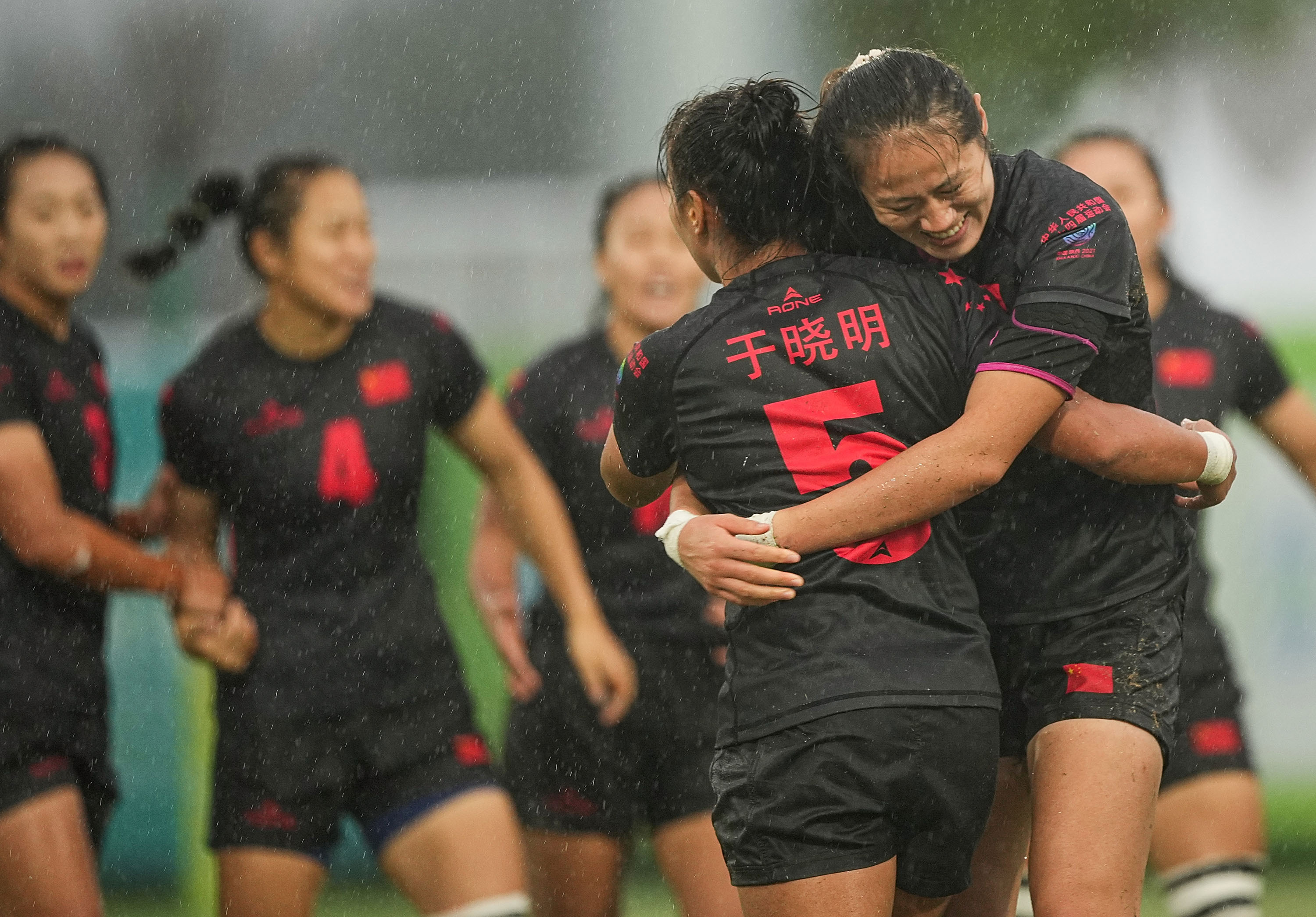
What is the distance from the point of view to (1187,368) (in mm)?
4488

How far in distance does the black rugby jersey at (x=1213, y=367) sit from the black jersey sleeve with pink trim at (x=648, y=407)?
7.29ft

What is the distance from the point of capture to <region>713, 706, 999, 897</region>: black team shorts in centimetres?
244

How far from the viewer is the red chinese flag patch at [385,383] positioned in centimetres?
426

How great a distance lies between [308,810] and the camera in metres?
4.00

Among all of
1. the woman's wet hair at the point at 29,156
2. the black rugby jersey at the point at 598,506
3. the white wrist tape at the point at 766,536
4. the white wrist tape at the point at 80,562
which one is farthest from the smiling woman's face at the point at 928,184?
the woman's wet hair at the point at 29,156

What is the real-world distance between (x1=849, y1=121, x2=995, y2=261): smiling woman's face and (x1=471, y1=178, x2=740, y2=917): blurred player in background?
189cm

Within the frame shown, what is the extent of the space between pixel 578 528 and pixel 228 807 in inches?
50.5

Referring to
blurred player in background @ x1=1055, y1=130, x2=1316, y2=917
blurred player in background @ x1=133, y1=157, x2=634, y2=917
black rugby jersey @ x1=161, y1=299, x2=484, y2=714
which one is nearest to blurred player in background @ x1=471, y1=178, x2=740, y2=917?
blurred player in background @ x1=133, y1=157, x2=634, y2=917

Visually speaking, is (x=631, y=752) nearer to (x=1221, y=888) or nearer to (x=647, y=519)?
(x=647, y=519)

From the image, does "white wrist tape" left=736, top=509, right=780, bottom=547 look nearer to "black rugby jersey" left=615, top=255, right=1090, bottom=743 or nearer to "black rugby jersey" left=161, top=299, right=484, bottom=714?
"black rugby jersey" left=615, top=255, right=1090, bottom=743

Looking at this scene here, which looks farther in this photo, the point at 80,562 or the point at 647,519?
the point at 647,519

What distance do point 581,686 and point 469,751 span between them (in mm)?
459

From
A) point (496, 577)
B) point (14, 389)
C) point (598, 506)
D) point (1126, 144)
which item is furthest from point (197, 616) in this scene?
point (1126, 144)

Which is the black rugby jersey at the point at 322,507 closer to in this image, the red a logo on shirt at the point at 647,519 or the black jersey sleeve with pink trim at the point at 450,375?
the black jersey sleeve with pink trim at the point at 450,375
